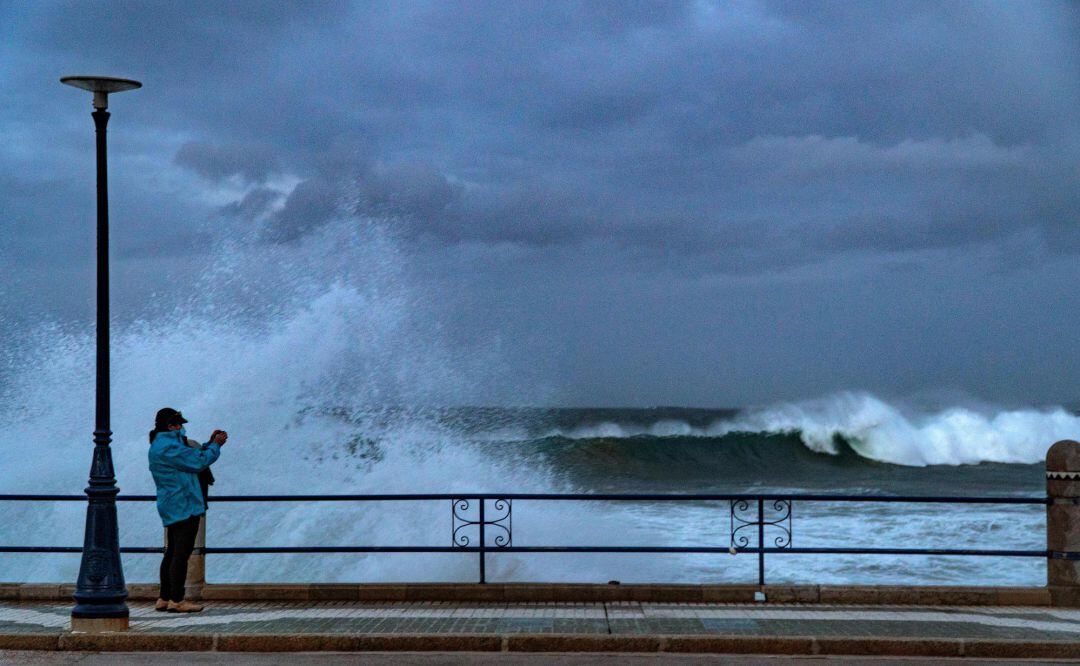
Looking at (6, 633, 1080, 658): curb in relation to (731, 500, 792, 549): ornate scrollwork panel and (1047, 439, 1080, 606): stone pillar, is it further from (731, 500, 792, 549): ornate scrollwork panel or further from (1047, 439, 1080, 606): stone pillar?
(1047, 439, 1080, 606): stone pillar

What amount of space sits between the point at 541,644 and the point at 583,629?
0.51 m

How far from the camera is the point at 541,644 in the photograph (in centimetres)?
1003

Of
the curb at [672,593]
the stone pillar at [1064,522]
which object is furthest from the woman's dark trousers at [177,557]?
the stone pillar at [1064,522]

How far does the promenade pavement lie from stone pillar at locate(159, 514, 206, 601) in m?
0.44

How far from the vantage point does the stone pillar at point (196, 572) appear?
12.1 meters

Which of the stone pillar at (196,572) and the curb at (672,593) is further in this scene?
the stone pillar at (196,572)

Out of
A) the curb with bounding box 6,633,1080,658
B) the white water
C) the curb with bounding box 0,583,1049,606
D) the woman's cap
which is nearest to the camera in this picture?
the curb with bounding box 6,633,1080,658

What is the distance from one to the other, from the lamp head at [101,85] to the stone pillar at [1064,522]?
29.5 feet

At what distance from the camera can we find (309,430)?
89.0ft

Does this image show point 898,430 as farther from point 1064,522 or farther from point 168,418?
point 168,418

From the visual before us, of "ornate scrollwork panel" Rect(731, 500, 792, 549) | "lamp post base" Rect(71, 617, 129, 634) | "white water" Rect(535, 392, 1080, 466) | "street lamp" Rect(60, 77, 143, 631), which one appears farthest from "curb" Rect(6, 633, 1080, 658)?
"white water" Rect(535, 392, 1080, 466)

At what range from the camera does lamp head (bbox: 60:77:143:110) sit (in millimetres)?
10812

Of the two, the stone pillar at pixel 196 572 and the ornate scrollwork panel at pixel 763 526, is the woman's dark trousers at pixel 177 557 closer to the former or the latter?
the stone pillar at pixel 196 572

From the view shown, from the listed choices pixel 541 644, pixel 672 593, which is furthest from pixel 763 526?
pixel 541 644
